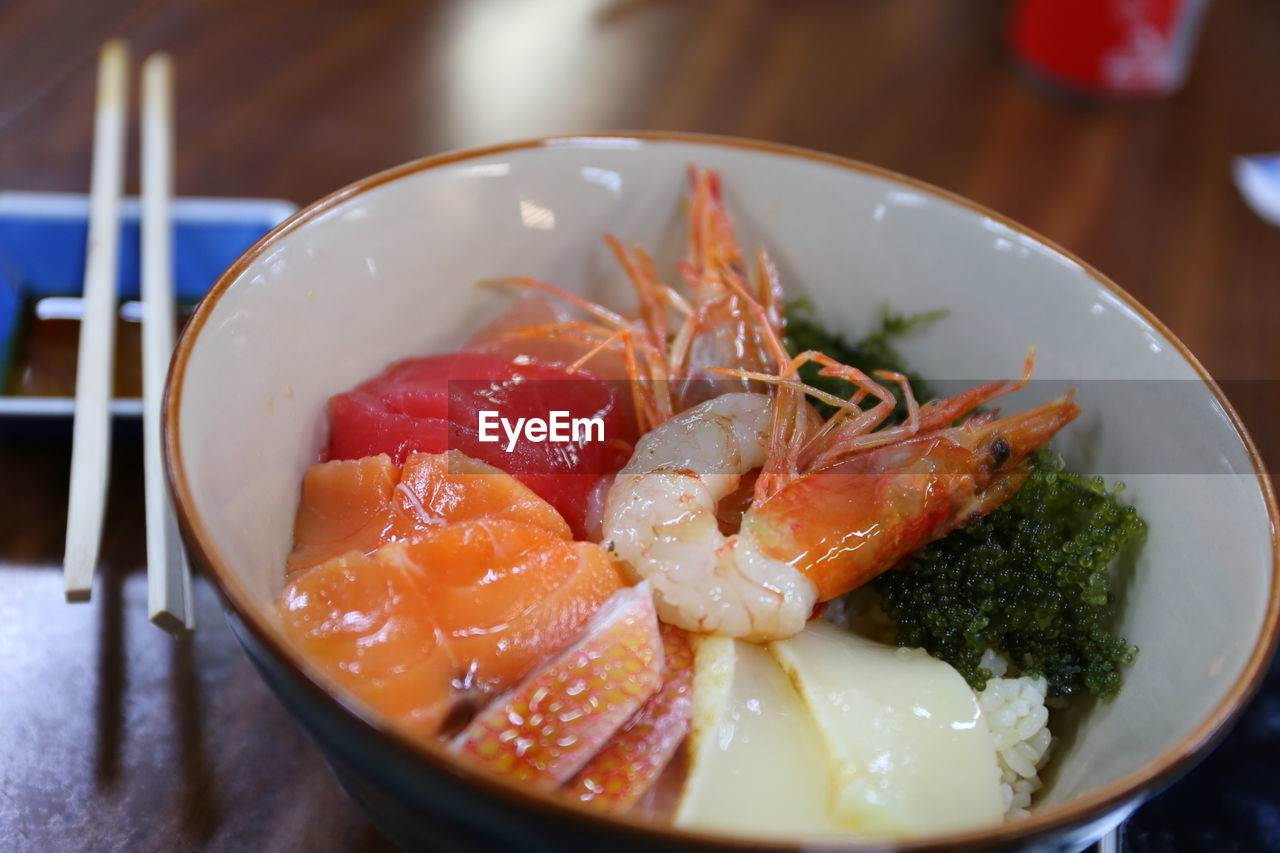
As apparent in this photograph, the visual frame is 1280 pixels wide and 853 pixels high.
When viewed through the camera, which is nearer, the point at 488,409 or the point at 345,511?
the point at 345,511

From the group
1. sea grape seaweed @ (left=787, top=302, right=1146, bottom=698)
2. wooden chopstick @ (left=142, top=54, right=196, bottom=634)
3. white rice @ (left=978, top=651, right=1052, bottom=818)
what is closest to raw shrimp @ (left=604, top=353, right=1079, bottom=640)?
sea grape seaweed @ (left=787, top=302, right=1146, bottom=698)

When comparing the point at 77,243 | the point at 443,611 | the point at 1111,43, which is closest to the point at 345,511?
the point at 443,611

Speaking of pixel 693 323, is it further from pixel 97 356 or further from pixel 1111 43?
pixel 1111 43

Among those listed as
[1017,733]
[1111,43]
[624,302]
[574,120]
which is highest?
[1111,43]

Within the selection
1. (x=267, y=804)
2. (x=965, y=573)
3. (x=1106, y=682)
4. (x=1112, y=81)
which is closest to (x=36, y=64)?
(x=267, y=804)

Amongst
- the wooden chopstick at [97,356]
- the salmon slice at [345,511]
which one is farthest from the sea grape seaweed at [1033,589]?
the wooden chopstick at [97,356]

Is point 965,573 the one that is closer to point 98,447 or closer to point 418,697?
point 418,697
